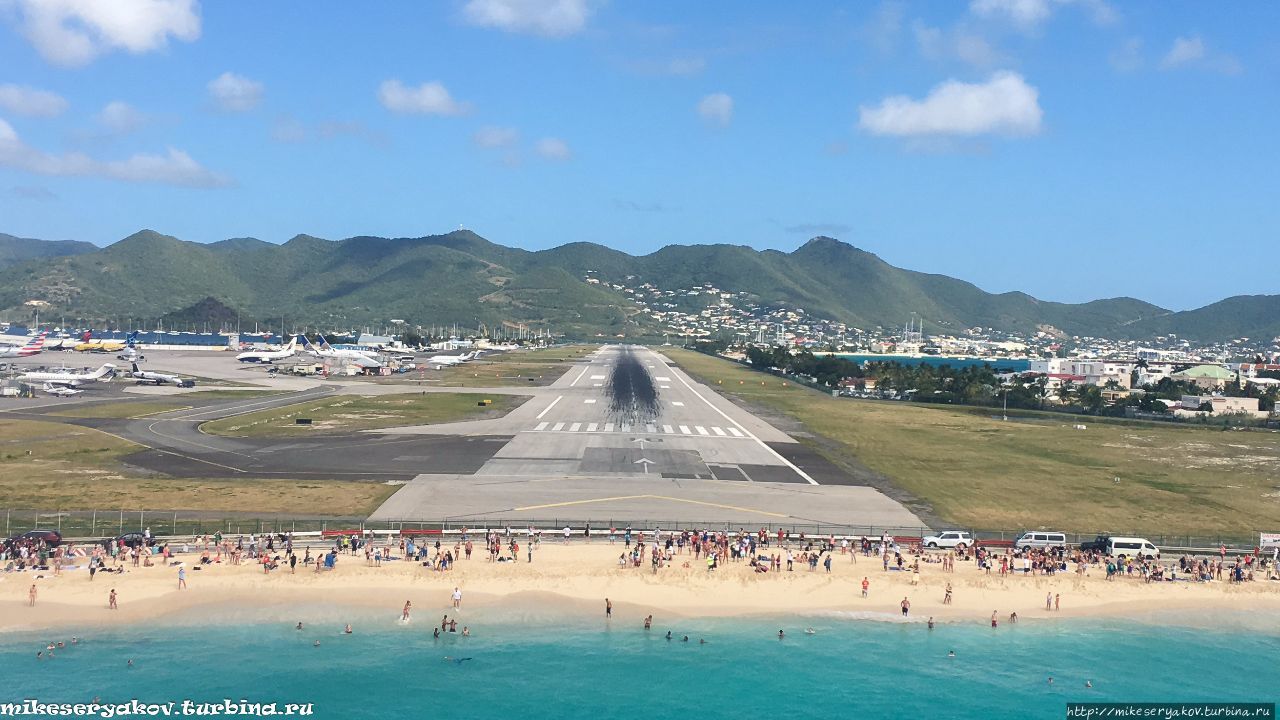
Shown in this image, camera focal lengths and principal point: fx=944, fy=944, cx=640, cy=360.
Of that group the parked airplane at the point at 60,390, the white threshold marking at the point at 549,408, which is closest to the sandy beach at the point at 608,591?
the white threshold marking at the point at 549,408

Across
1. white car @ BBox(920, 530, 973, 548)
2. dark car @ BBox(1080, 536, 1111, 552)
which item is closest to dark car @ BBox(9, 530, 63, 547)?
white car @ BBox(920, 530, 973, 548)

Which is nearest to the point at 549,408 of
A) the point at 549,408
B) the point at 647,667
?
the point at 549,408

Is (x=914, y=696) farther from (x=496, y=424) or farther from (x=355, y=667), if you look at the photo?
(x=496, y=424)

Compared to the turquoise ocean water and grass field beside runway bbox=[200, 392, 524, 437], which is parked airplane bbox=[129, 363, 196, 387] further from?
the turquoise ocean water

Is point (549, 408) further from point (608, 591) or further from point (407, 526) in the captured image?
point (608, 591)

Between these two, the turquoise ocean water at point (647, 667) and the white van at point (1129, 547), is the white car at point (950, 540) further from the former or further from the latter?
the turquoise ocean water at point (647, 667)
